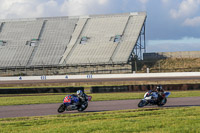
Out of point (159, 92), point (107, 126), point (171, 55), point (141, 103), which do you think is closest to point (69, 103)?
point (141, 103)

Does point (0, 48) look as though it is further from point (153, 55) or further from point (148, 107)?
point (148, 107)

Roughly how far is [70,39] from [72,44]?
1985mm

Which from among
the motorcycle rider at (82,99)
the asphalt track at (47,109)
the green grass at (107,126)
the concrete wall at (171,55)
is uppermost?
the concrete wall at (171,55)

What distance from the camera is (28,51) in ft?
238

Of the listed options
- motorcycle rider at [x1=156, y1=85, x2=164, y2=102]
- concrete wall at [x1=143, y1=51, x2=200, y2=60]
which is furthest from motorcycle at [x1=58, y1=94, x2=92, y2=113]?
concrete wall at [x1=143, y1=51, x2=200, y2=60]

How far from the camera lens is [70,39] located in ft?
245

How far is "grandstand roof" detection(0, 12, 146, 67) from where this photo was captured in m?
68.7

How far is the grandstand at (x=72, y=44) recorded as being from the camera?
2633 inches

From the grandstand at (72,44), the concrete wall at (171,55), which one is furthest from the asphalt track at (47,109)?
the concrete wall at (171,55)

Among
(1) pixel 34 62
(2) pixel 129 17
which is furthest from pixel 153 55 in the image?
(1) pixel 34 62

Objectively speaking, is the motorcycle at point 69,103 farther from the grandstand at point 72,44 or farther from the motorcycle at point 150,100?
the grandstand at point 72,44

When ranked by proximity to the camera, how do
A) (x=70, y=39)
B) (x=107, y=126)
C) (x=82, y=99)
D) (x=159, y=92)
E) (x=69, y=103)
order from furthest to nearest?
(x=70, y=39), (x=159, y=92), (x=82, y=99), (x=69, y=103), (x=107, y=126)

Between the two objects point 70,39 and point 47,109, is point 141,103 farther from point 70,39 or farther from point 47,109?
point 70,39

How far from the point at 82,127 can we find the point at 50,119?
2568 mm
